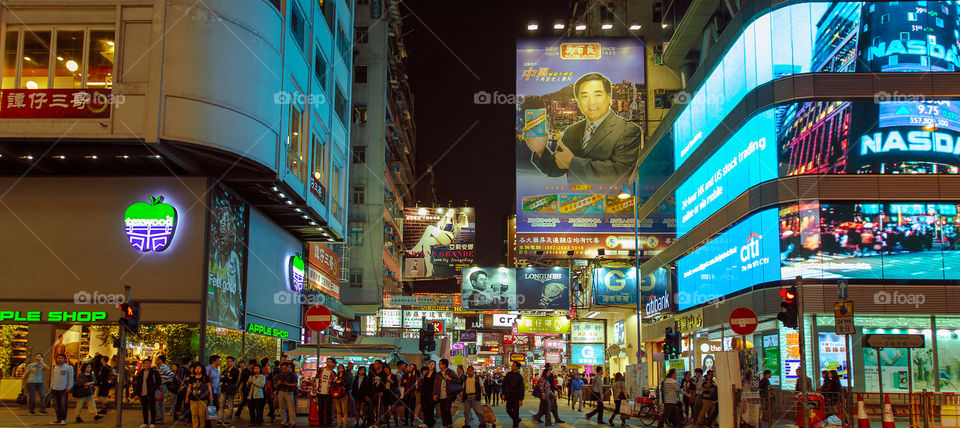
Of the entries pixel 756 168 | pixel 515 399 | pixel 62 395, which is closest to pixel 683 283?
pixel 756 168

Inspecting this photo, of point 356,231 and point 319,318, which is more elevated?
point 356,231

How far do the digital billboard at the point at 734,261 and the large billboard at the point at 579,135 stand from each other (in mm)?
11985

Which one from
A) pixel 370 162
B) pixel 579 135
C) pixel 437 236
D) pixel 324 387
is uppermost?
pixel 370 162

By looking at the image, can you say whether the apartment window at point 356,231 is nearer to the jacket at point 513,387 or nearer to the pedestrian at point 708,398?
the jacket at point 513,387

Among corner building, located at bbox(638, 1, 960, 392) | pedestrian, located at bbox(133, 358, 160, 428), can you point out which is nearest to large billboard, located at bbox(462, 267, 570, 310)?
corner building, located at bbox(638, 1, 960, 392)

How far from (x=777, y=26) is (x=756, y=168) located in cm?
448

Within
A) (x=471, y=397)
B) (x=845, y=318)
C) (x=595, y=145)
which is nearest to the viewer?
(x=845, y=318)

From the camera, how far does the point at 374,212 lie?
55.7m

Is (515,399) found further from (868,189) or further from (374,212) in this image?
(374,212)

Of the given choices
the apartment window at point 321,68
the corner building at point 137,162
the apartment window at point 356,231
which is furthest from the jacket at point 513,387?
the apartment window at point 356,231

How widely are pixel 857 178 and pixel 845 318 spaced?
11010 millimetres

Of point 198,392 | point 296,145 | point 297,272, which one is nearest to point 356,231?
point 297,272

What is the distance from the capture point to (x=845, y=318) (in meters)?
15.4

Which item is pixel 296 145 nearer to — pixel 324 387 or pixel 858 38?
pixel 324 387
